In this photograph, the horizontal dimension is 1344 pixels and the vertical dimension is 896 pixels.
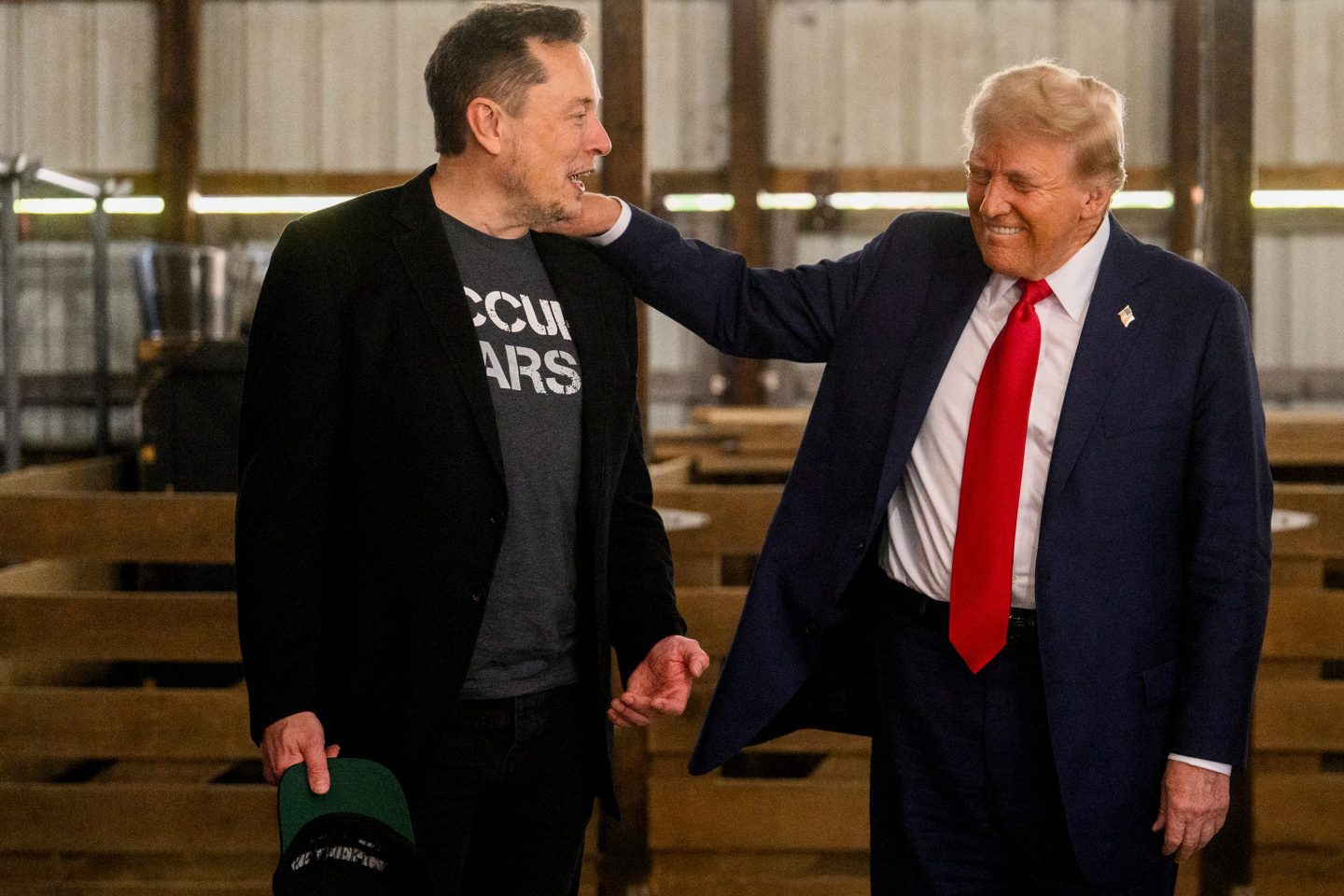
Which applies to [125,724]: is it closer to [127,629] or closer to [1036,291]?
[127,629]

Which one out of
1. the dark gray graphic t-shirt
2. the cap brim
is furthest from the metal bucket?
the cap brim

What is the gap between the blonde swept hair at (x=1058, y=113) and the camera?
1755 mm

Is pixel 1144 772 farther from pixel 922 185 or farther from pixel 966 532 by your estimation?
pixel 922 185

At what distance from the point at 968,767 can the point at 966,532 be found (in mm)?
328

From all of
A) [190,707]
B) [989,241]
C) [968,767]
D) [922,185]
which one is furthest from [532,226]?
[922,185]

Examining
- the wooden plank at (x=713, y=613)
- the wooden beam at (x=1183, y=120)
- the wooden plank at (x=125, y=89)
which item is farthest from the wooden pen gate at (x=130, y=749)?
the wooden beam at (x=1183, y=120)

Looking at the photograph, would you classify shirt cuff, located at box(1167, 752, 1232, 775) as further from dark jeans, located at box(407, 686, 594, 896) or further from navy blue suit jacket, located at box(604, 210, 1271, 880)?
dark jeans, located at box(407, 686, 594, 896)

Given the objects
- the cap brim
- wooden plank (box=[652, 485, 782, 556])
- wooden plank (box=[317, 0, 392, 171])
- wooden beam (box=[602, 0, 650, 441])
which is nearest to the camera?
the cap brim

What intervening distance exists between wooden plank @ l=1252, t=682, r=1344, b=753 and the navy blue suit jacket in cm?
153

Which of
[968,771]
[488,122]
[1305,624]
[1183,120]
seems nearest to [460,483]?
[488,122]

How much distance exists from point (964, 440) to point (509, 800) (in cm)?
80

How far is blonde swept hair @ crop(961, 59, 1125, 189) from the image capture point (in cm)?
175

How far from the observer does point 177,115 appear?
8.26m

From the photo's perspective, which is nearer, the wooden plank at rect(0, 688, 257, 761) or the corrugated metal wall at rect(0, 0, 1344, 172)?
the wooden plank at rect(0, 688, 257, 761)
